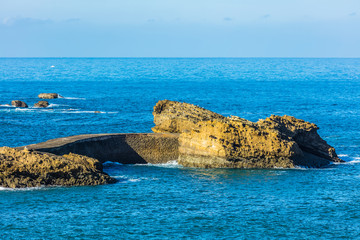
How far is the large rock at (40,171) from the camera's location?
4138cm

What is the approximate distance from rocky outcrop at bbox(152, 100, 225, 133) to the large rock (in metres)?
14.4

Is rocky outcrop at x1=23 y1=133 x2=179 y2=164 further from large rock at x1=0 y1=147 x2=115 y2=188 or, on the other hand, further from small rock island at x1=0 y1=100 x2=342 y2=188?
large rock at x1=0 y1=147 x2=115 y2=188

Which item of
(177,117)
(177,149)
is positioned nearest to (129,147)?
(177,149)

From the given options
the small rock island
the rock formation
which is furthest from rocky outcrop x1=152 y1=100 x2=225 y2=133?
the rock formation

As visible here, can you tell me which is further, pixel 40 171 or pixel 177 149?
pixel 177 149

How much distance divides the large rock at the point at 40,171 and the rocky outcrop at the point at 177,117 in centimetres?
1441

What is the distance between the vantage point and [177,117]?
56.9m

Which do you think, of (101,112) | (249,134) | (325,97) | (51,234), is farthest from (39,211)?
(325,97)

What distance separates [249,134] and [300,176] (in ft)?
Result: 19.5

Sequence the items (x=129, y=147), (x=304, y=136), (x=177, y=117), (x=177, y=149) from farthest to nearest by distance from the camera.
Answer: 1. (x=177, y=117)
2. (x=304, y=136)
3. (x=177, y=149)
4. (x=129, y=147)

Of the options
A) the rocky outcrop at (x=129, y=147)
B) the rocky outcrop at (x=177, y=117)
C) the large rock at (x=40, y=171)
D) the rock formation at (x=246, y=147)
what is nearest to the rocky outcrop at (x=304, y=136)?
the rock formation at (x=246, y=147)

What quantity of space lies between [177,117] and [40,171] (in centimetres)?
1859

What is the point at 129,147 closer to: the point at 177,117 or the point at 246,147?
the point at 177,117

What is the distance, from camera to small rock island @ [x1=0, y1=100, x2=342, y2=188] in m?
42.2
